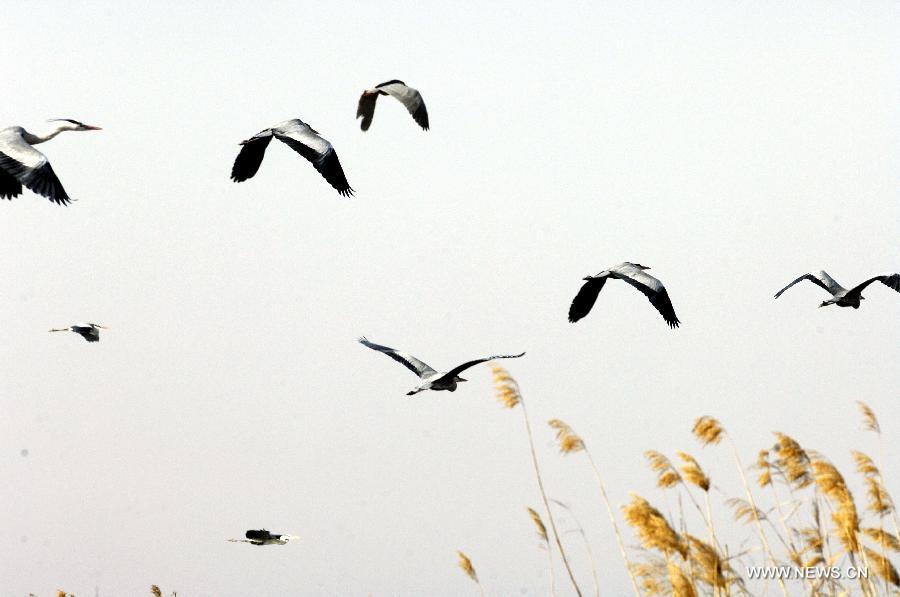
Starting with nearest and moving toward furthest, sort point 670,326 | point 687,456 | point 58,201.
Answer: point 687,456 < point 58,201 < point 670,326

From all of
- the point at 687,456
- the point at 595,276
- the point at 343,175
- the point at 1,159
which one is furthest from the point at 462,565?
the point at 1,159

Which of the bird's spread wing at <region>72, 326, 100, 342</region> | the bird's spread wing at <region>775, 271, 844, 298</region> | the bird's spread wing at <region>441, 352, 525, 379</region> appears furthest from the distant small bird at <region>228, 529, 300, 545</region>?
the bird's spread wing at <region>775, 271, 844, 298</region>

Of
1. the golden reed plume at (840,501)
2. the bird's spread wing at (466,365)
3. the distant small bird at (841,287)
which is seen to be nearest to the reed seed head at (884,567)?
the golden reed plume at (840,501)

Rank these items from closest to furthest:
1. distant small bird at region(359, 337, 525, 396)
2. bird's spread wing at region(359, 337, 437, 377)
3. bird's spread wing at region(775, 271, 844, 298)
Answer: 1. distant small bird at region(359, 337, 525, 396)
2. bird's spread wing at region(359, 337, 437, 377)
3. bird's spread wing at region(775, 271, 844, 298)

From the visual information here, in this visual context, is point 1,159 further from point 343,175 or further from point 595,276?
point 595,276

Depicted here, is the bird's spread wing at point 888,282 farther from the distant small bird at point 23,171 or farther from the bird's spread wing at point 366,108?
the distant small bird at point 23,171

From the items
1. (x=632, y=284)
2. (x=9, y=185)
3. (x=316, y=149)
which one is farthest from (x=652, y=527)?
(x=9, y=185)

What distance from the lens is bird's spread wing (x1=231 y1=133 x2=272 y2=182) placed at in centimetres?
1371

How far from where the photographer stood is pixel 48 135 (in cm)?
1425

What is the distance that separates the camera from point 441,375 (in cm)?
1049

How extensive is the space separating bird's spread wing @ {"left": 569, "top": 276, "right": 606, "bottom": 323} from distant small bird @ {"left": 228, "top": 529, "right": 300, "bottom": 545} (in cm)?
525

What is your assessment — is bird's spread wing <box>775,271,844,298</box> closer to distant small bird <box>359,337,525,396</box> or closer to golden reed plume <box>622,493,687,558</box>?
distant small bird <box>359,337,525,396</box>

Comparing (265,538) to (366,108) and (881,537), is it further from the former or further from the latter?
(366,108)

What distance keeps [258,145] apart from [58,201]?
247cm
